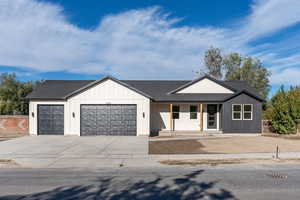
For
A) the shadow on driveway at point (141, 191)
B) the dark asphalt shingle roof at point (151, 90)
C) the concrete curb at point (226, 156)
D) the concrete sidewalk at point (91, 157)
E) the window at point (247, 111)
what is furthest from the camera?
the dark asphalt shingle roof at point (151, 90)

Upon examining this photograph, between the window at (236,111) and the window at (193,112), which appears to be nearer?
the window at (236,111)

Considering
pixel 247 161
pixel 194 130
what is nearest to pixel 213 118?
pixel 194 130

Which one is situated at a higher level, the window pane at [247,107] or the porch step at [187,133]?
the window pane at [247,107]

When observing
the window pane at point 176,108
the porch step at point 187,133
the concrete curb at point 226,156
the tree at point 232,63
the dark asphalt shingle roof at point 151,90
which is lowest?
the porch step at point 187,133

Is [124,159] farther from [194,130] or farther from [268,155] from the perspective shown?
[194,130]

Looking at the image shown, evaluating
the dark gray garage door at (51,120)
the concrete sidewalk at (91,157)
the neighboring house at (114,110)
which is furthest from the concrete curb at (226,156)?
the dark gray garage door at (51,120)

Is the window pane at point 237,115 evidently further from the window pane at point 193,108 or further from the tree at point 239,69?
the tree at point 239,69

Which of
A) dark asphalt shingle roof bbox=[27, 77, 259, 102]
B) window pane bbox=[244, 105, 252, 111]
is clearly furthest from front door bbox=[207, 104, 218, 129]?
window pane bbox=[244, 105, 252, 111]

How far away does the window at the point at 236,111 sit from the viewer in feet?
63.2

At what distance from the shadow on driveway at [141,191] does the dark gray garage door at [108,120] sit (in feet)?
38.9

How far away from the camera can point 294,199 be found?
5098 mm

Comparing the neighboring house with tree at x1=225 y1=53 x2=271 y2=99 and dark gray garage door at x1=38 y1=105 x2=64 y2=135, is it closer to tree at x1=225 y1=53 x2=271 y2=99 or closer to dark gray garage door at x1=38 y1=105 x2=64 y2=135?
dark gray garage door at x1=38 y1=105 x2=64 y2=135

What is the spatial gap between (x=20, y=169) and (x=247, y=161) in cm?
982

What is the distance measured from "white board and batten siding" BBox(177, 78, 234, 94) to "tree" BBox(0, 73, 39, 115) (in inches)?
1143
